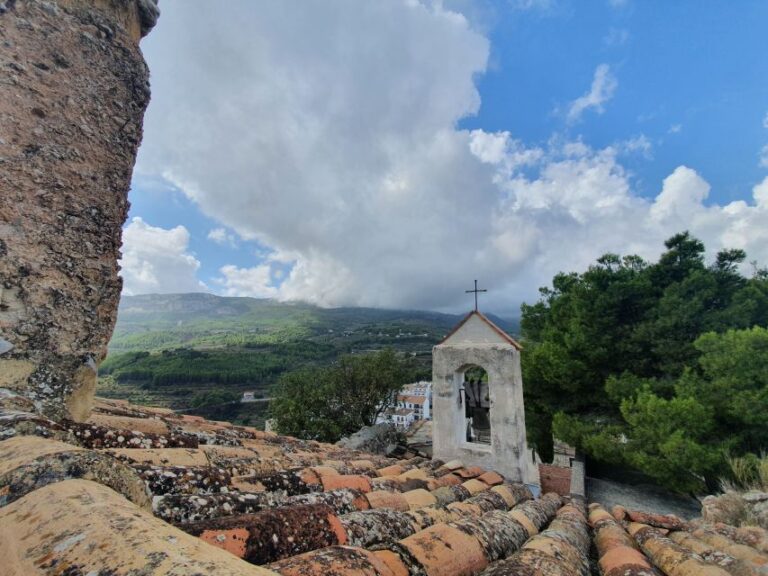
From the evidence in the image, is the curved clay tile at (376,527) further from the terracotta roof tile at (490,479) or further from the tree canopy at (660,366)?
the tree canopy at (660,366)

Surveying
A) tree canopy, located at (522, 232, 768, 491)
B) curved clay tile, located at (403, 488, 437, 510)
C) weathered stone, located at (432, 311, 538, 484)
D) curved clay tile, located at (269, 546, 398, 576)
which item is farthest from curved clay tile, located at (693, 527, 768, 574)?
tree canopy, located at (522, 232, 768, 491)

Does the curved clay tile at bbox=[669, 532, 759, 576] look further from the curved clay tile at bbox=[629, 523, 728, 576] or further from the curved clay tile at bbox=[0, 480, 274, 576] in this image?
the curved clay tile at bbox=[0, 480, 274, 576]

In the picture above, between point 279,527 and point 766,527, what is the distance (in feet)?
20.0

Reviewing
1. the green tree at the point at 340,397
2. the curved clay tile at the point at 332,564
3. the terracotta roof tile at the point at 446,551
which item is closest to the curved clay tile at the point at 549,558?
the terracotta roof tile at the point at 446,551

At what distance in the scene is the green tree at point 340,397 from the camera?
16375 mm

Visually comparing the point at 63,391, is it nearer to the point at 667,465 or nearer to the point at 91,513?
the point at 91,513

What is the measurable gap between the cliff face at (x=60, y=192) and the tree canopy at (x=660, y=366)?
11468 millimetres

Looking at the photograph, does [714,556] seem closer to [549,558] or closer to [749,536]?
[749,536]

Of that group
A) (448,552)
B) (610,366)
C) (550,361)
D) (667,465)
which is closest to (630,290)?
(610,366)

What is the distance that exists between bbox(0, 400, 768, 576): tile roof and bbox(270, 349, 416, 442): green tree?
530 inches

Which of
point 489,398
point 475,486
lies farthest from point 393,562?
point 489,398

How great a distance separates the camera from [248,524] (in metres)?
1.50

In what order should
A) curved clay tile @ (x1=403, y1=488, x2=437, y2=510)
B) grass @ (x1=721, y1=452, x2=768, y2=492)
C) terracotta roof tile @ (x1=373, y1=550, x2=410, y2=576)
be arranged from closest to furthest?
terracotta roof tile @ (x1=373, y1=550, x2=410, y2=576), curved clay tile @ (x1=403, y1=488, x2=437, y2=510), grass @ (x1=721, y1=452, x2=768, y2=492)

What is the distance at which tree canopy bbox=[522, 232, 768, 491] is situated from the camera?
8.58 m
